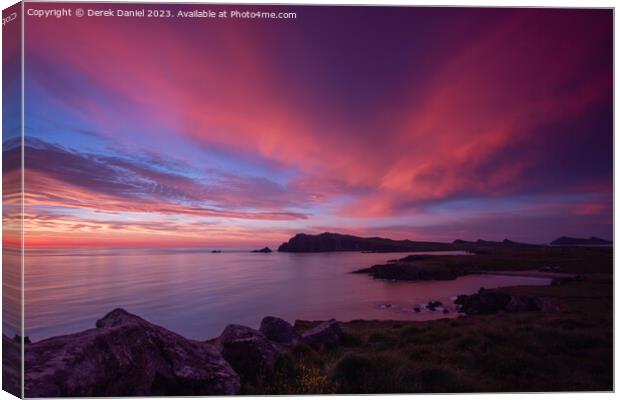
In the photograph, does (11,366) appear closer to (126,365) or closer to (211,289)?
(126,365)

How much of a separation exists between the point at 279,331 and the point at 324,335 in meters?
1.06

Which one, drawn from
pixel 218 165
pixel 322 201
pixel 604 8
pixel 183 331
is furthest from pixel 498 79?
pixel 183 331

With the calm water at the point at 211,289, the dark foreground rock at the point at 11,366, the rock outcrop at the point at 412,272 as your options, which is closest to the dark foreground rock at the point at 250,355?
the calm water at the point at 211,289

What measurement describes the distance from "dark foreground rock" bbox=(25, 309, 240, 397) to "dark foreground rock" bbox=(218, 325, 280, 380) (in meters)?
0.30

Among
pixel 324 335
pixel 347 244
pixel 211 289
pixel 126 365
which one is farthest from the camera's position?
pixel 347 244

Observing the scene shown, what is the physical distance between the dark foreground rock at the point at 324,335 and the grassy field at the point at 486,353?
6.8 inches

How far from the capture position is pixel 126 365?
22.6ft

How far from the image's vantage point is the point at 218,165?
33.3 ft

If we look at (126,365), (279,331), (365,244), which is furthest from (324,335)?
(126,365)

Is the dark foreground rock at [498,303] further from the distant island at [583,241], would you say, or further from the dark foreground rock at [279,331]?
the dark foreground rock at [279,331]

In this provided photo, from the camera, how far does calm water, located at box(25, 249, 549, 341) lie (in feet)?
30.0

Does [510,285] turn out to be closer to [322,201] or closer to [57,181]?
[322,201]

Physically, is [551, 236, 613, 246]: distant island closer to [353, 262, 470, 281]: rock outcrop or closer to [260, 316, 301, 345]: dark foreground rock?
[353, 262, 470, 281]: rock outcrop

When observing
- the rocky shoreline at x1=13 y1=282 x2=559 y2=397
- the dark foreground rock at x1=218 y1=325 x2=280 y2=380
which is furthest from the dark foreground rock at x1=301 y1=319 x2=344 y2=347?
the dark foreground rock at x1=218 y1=325 x2=280 y2=380
